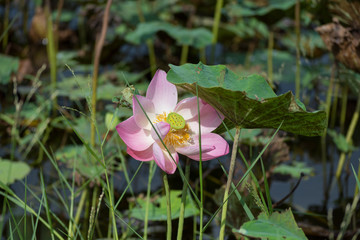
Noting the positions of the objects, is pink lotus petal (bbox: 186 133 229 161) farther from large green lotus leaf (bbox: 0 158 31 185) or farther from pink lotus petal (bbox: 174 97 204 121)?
large green lotus leaf (bbox: 0 158 31 185)

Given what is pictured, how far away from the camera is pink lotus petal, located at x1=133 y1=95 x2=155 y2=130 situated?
65 cm

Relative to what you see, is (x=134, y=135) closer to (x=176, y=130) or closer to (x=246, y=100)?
(x=176, y=130)

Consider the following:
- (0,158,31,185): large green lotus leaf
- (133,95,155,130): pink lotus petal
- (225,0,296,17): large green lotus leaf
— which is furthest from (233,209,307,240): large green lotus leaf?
(225,0,296,17): large green lotus leaf

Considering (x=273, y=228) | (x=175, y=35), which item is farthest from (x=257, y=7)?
(x=273, y=228)

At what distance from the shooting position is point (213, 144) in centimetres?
68

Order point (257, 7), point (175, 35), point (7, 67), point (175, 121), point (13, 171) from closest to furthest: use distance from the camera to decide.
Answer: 1. point (175, 121)
2. point (13, 171)
3. point (7, 67)
4. point (175, 35)
5. point (257, 7)

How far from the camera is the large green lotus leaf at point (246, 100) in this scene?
62 cm

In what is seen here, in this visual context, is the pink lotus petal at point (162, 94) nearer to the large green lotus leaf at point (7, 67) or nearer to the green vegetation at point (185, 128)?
the green vegetation at point (185, 128)

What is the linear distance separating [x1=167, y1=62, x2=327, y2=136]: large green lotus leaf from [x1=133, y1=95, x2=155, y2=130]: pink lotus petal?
6 centimetres

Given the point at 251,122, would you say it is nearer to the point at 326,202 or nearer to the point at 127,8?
the point at 326,202

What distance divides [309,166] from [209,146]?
92 centimetres

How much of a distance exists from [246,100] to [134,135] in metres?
0.18

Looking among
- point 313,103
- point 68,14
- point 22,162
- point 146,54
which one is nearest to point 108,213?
point 22,162

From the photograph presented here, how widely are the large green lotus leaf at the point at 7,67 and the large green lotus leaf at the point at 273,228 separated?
1.47m
